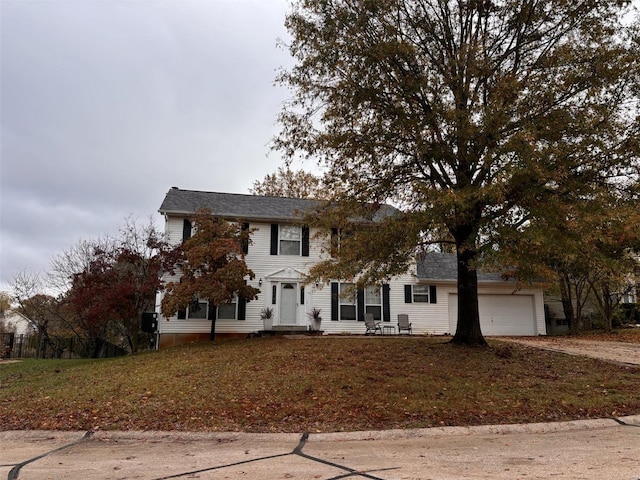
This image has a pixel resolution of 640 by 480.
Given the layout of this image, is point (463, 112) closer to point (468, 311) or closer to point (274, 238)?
point (468, 311)

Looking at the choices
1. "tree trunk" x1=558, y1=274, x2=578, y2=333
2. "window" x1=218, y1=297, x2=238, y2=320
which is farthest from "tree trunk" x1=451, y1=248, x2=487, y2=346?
"tree trunk" x1=558, y1=274, x2=578, y2=333

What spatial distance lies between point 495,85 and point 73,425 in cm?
980

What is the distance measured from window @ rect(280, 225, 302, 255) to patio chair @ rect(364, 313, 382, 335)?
13.2 ft

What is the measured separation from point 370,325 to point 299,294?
3.22m

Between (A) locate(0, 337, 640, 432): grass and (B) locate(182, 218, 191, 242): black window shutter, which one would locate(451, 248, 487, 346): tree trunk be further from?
(B) locate(182, 218, 191, 242): black window shutter

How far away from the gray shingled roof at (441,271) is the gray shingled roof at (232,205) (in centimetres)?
443

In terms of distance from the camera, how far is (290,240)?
19.2 metres

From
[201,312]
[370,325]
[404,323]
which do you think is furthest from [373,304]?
[201,312]

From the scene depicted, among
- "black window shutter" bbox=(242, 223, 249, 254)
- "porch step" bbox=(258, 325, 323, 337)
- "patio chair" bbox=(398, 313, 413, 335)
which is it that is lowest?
"porch step" bbox=(258, 325, 323, 337)

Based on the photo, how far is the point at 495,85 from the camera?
9.46 meters

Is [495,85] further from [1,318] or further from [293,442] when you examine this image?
[1,318]

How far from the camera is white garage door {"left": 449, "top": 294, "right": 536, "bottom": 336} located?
69.6 ft

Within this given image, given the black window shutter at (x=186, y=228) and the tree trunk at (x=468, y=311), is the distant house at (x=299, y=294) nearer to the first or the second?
the black window shutter at (x=186, y=228)

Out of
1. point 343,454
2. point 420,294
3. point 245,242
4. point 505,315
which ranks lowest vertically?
point 343,454
